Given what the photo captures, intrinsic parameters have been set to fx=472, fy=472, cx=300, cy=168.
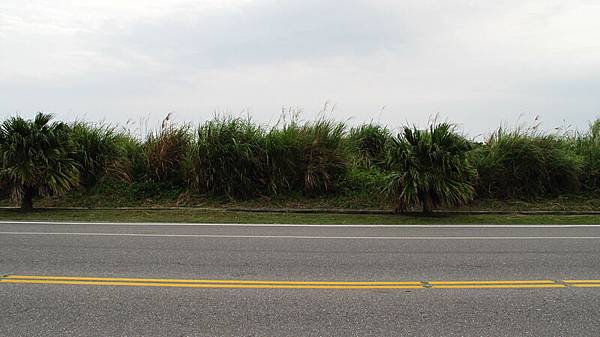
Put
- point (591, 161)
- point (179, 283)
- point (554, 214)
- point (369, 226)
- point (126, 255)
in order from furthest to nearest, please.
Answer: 1. point (591, 161)
2. point (554, 214)
3. point (369, 226)
4. point (126, 255)
5. point (179, 283)

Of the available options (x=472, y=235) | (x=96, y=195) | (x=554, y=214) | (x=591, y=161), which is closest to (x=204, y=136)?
(x=96, y=195)

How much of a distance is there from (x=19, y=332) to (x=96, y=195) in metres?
11.6

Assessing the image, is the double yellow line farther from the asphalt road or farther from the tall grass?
the tall grass

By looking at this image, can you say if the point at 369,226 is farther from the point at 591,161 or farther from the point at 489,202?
the point at 591,161

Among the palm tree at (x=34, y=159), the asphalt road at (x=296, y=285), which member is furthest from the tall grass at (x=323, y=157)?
the palm tree at (x=34, y=159)

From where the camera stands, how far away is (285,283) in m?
5.98

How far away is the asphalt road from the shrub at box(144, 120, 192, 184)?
6258mm

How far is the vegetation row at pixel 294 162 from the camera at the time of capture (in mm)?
13266

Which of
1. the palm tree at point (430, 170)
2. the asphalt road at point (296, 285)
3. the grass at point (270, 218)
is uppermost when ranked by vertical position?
the palm tree at point (430, 170)

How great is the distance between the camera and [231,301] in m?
5.25

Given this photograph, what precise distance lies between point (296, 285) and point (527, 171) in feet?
39.0

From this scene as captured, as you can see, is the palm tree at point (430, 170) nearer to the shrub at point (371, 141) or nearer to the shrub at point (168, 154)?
the shrub at point (371, 141)

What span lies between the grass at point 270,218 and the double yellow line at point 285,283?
19.7 feet

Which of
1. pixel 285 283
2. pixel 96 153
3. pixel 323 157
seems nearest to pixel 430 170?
pixel 323 157
